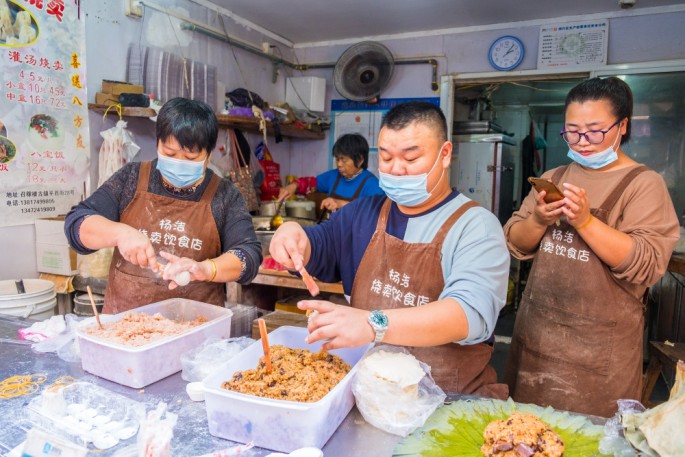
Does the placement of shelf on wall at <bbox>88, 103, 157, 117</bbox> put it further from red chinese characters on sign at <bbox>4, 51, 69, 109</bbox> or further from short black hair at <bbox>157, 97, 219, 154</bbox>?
short black hair at <bbox>157, 97, 219, 154</bbox>

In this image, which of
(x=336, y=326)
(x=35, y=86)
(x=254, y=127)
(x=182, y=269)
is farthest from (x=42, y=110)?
(x=336, y=326)

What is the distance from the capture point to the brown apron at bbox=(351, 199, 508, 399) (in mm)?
1695

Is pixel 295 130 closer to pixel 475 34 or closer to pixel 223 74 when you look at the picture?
pixel 223 74

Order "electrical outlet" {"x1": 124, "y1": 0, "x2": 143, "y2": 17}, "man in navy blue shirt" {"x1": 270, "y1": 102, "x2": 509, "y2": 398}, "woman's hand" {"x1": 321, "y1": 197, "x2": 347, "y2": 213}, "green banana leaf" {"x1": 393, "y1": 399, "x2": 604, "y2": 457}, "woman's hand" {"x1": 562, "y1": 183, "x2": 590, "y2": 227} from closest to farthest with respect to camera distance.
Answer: "green banana leaf" {"x1": 393, "y1": 399, "x2": 604, "y2": 457}, "man in navy blue shirt" {"x1": 270, "y1": 102, "x2": 509, "y2": 398}, "woman's hand" {"x1": 562, "y1": 183, "x2": 590, "y2": 227}, "electrical outlet" {"x1": 124, "y1": 0, "x2": 143, "y2": 17}, "woman's hand" {"x1": 321, "y1": 197, "x2": 347, "y2": 213}

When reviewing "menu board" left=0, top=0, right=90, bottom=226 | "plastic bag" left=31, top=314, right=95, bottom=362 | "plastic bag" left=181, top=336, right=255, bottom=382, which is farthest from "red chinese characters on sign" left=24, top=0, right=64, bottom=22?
"plastic bag" left=181, top=336, right=255, bottom=382

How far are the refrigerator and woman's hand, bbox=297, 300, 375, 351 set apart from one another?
218 inches

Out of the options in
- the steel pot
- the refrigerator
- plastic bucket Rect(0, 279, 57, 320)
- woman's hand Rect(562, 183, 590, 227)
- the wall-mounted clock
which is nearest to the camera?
woman's hand Rect(562, 183, 590, 227)

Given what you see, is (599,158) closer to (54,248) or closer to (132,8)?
(54,248)

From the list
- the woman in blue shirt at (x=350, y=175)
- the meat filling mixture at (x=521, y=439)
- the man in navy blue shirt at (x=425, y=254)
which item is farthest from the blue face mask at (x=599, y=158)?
the woman in blue shirt at (x=350, y=175)

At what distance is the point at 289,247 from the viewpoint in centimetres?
178

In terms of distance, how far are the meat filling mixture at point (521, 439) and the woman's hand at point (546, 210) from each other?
1039mm

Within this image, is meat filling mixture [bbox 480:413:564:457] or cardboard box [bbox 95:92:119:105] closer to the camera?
meat filling mixture [bbox 480:413:564:457]

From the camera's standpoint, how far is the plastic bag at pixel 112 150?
3.86 metres

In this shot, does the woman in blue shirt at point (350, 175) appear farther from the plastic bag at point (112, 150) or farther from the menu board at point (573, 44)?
the menu board at point (573, 44)
